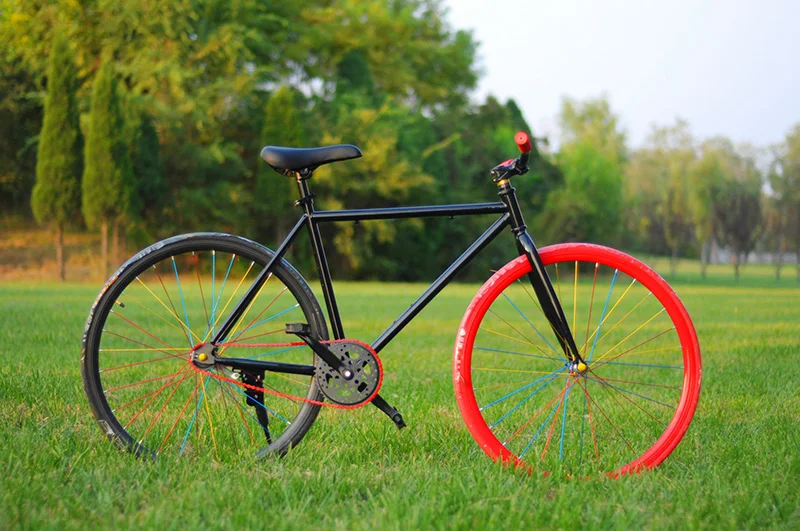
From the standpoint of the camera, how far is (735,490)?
8.80 ft

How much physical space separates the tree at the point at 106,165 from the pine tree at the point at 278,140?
430 centimetres

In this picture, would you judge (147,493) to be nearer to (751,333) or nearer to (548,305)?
(548,305)

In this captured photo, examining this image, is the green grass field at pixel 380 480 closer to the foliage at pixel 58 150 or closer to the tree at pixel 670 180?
the foliage at pixel 58 150

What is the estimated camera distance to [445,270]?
300 centimetres

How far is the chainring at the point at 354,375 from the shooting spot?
2941 mm

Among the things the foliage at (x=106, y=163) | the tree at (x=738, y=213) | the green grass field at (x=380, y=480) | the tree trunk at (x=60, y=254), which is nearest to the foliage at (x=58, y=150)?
the tree trunk at (x=60, y=254)

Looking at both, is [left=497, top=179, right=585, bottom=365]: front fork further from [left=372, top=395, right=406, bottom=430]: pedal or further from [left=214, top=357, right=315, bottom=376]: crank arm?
[left=214, top=357, right=315, bottom=376]: crank arm

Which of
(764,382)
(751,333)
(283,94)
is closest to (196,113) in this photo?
(283,94)

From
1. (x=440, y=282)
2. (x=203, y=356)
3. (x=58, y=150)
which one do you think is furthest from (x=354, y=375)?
(x=58, y=150)

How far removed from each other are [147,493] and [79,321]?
683 centimetres

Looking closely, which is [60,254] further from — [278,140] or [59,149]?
[278,140]

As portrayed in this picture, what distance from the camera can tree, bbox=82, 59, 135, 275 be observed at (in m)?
21.0

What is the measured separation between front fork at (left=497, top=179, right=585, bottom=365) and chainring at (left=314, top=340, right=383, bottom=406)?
2.16 feet

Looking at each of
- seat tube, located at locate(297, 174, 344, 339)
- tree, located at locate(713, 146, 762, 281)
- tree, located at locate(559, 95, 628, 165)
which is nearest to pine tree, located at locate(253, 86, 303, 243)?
seat tube, located at locate(297, 174, 344, 339)
